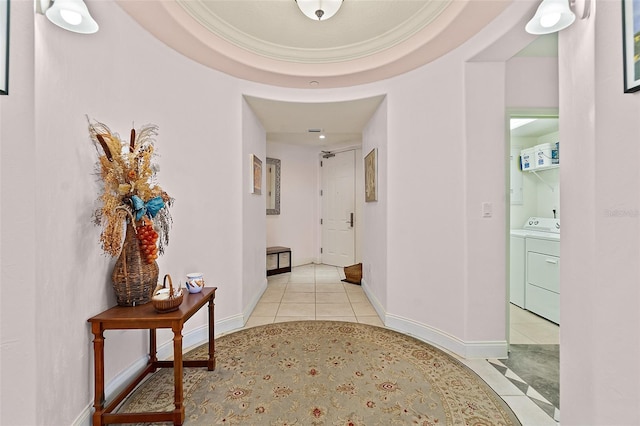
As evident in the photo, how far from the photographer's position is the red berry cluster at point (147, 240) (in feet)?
5.18

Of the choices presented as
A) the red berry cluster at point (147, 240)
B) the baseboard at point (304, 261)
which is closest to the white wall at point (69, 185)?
the red berry cluster at point (147, 240)

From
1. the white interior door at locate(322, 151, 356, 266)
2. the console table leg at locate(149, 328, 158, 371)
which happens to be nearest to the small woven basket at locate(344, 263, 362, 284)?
the white interior door at locate(322, 151, 356, 266)

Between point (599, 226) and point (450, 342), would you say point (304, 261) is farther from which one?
point (599, 226)

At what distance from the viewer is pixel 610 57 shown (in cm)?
105

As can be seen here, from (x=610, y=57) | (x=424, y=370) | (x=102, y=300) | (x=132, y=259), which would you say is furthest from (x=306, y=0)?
(x=424, y=370)

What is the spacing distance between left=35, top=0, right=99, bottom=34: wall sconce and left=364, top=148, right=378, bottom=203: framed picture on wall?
2.61 metres

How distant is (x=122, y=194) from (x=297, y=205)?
4296 mm

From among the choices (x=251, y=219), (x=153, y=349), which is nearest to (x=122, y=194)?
(x=153, y=349)

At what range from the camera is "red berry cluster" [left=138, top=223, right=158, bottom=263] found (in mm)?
1578

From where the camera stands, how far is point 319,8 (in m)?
1.92

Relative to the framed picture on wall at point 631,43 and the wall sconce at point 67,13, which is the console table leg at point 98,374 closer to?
the wall sconce at point 67,13

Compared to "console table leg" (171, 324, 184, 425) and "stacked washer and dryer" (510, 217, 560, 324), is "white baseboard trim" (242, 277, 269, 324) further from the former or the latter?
"stacked washer and dryer" (510, 217, 560, 324)

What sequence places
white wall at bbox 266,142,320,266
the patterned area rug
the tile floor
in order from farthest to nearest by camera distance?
white wall at bbox 266,142,320,266
the tile floor
the patterned area rug

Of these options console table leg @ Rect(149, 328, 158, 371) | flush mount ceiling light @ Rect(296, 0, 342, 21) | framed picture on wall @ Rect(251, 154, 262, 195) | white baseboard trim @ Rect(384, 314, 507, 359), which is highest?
flush mount ceiling light @ Rect(296, 0, 342, 21)
